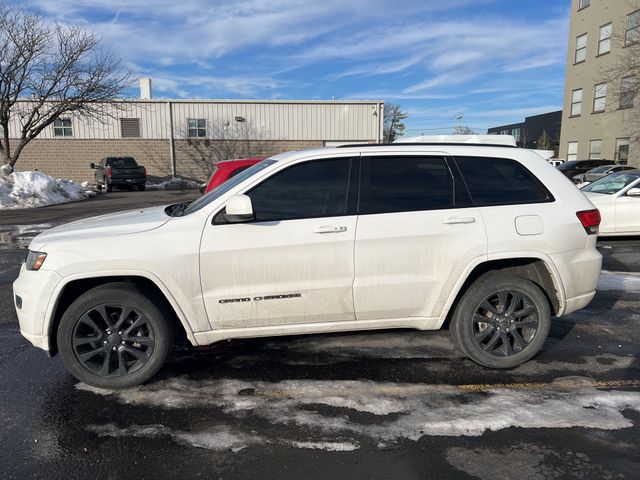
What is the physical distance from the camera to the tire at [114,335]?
3418 millimetres

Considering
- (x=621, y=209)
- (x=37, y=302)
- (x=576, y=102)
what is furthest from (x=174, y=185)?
(x=576, y=102)

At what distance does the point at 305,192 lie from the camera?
3660mm

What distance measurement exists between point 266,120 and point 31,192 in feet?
53.4

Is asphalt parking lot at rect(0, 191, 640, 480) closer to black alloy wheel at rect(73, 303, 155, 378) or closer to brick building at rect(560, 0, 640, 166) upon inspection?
black alloy wheel at rect(73, 303, 155, 378)

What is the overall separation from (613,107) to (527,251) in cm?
3228

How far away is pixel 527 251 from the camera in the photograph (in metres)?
3.74

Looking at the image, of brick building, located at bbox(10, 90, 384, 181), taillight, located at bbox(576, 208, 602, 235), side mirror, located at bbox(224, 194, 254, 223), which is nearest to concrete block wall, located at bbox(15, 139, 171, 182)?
brick building, located at bbox(10, 90, 384, 181)

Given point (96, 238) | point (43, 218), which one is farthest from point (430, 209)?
point (43, 218)

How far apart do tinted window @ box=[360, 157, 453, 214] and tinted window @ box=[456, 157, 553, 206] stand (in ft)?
0.65

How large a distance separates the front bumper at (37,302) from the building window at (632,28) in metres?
33.1

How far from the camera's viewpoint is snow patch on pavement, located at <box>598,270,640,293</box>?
246 inches

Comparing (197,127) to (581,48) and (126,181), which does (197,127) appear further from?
(581,48)

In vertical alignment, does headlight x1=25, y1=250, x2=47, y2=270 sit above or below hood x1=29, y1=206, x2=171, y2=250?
below

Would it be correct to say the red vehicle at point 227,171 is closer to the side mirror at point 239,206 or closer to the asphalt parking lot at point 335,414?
the asphalt parking lot at point 335,414
